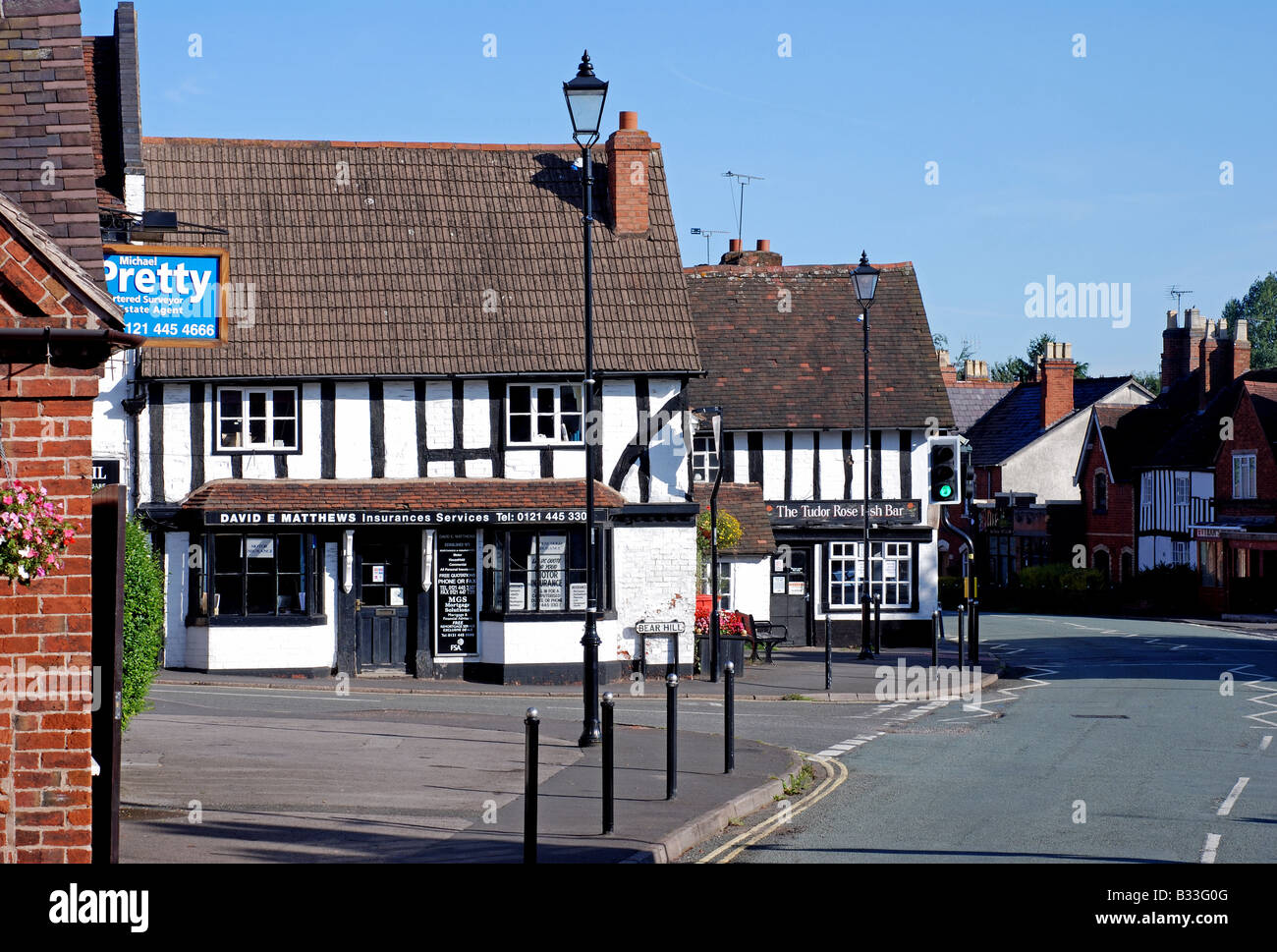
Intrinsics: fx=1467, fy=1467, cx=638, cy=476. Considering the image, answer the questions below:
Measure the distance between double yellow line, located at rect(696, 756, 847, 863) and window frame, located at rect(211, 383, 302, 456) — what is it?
1222cm

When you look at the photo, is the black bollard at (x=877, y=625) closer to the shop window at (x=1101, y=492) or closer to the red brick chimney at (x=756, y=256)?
the red brick chimney at (x=756, y=256)

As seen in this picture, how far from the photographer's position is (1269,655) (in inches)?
1347

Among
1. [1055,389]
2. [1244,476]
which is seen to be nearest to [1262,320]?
[1055,389]

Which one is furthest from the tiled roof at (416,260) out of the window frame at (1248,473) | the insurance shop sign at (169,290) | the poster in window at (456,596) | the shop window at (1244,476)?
the shop window at (1244,476)

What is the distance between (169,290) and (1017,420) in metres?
64.1

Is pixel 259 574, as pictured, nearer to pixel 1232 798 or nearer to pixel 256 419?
pixel 256 419

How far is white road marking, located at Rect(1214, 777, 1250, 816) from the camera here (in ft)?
43.7

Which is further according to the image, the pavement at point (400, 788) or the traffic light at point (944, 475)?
the traffic light at point (944, 475)

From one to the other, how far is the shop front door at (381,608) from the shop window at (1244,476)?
38.2m

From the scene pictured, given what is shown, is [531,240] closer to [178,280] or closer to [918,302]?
[918,302]

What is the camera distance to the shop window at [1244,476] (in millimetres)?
53500

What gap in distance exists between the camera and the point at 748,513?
33.9 meters

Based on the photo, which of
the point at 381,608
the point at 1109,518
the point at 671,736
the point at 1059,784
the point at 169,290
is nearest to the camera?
the point at 169,290
